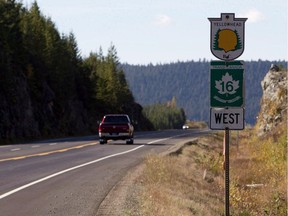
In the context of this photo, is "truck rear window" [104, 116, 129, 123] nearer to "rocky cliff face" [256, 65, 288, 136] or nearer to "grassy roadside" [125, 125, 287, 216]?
"rocky cliff face" [256, 65, 288, 136]

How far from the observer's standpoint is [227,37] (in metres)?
10.1

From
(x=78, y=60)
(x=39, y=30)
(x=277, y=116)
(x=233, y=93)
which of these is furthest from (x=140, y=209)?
(x=78, y=60)

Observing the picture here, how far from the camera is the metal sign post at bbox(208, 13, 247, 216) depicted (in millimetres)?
10008

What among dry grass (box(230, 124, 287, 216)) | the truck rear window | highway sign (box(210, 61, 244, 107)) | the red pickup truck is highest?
highway sign (box(210, 61, 244, 107))

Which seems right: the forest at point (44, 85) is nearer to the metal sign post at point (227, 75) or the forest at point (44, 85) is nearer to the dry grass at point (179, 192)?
the dry grass at point (179, 192)

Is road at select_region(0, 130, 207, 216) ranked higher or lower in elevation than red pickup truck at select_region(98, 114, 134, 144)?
lower

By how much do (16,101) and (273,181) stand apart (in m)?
38.3

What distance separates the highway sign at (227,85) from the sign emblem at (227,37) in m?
0.18

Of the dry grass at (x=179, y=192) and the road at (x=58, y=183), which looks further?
the road at (x=58, y=183)

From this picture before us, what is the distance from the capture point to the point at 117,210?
1319cm

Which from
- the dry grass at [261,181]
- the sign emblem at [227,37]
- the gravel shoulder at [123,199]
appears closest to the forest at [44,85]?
the dry grass at [261,181]

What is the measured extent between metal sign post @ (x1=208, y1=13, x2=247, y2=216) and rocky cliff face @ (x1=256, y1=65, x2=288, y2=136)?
3322cm

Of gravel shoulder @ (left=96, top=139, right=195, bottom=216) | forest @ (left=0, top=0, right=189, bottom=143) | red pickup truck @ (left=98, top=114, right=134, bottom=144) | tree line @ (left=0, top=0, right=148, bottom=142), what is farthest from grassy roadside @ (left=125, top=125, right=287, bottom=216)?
tree line @ (left=0, top=0, right=148, bottom=142)

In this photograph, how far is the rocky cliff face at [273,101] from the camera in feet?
146
